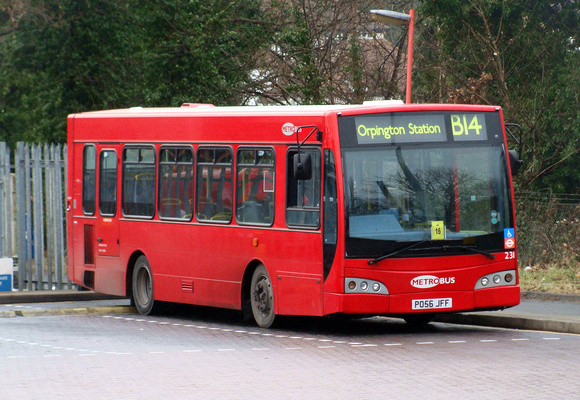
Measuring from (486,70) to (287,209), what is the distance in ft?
47.1

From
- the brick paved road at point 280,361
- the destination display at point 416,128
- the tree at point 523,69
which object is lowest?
the brick paved road at point 280,361

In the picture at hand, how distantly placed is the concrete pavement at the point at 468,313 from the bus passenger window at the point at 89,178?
163cm

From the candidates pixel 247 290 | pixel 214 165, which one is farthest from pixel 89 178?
pixel 247 290

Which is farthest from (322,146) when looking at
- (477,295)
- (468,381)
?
(468,381)

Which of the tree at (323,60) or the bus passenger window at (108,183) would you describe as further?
the tree at (323,60)

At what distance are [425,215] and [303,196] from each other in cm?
153

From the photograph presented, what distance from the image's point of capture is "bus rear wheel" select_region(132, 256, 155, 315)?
57.4 feet

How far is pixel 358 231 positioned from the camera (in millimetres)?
13516

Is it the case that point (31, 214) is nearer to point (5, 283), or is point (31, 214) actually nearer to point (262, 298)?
point (5, 283)

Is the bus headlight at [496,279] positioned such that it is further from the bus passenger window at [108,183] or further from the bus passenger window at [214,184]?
the bus passenger window at [108,183]

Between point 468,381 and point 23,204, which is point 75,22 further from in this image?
point 468,381

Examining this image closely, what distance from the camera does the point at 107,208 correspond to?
18.2 metres

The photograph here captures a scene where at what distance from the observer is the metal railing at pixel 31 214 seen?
19.5 m

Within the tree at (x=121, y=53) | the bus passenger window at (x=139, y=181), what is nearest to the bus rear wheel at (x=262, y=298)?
the bus passenger window at (x=139, y=181)
